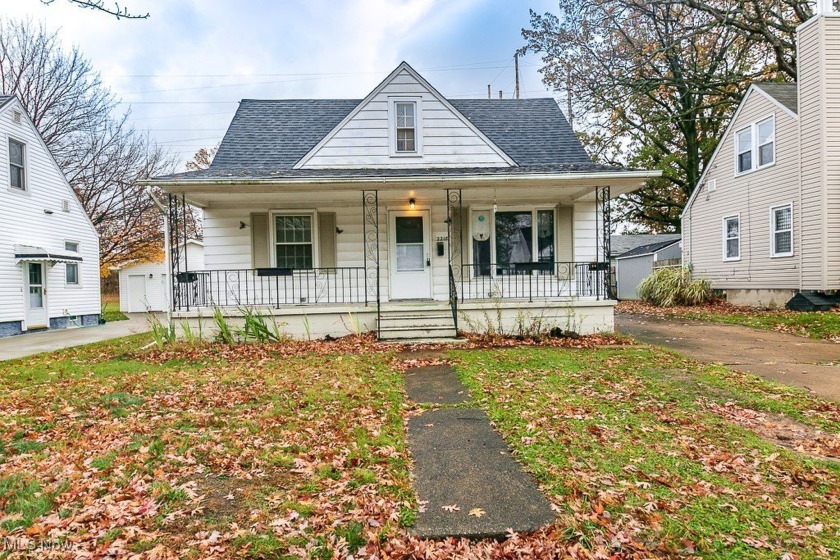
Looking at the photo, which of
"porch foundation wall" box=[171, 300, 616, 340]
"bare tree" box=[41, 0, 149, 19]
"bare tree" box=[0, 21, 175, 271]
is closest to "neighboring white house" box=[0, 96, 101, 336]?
"bare tree" box=[0, 21, 175, 271]

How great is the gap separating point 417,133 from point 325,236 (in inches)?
135

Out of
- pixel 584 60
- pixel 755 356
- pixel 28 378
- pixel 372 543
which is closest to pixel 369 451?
pixel 372 543

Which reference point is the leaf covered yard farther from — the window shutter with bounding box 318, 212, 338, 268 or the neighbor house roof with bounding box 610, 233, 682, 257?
the neighbor house roof with bounding box 610, 233, 682, 257

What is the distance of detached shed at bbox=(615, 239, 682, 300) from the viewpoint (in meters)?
20.8

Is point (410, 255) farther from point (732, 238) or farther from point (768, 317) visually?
point (732, 238)

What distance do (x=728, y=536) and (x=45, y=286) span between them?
719 inches

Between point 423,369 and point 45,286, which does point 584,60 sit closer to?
point 423,369

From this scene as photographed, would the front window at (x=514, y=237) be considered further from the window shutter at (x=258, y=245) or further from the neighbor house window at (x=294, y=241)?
the window shutter at (x=258, y=245)

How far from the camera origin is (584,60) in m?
19.3

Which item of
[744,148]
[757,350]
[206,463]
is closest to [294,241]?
[206,463]

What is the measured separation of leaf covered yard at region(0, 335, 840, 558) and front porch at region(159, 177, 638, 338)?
433 centimetres

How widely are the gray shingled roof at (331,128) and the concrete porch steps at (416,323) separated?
2.96 metres

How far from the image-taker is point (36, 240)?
547 inches

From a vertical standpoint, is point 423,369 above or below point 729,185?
below
